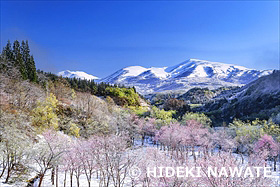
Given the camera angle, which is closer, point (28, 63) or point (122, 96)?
point (28, 63)

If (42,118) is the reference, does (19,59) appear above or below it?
above

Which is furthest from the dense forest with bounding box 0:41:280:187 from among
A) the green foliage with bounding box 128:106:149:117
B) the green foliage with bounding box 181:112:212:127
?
the green foliage with bounding box 128:106:149:117

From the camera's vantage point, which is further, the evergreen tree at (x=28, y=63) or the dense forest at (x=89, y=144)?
the evergreen tree at (x=28, y=63)

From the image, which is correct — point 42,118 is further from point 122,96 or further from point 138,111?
point 122,96

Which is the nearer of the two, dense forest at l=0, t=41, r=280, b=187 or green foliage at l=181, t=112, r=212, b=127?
dense forest at l=0, t=41, r=280, b=187

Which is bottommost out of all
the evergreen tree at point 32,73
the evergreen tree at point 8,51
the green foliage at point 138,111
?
the green foliage at point 138,111

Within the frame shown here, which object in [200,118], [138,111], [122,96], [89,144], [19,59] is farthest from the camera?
[122,96]

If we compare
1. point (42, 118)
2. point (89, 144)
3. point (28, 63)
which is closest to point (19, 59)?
point (28, 63)

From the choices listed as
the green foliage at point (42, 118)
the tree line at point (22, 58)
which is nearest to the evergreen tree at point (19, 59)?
the tree line at point (22, 58)

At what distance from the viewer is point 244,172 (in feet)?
53.3

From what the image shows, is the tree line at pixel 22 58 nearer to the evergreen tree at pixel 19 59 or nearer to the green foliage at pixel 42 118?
the evergreen tree at pixel 19 59

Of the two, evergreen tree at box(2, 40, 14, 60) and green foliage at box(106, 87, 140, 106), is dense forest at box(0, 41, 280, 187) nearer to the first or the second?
evergreen tree at box(2, 40, 14, 60)

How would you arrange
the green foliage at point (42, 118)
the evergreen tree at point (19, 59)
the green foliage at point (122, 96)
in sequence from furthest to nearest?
the green foliage at point (122, 96)
the evergreen tree at point (19, 59)
the green foliage at point (42, 118)

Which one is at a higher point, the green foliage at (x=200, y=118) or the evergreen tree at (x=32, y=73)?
the evergreen tree at (x=32, y=73)
